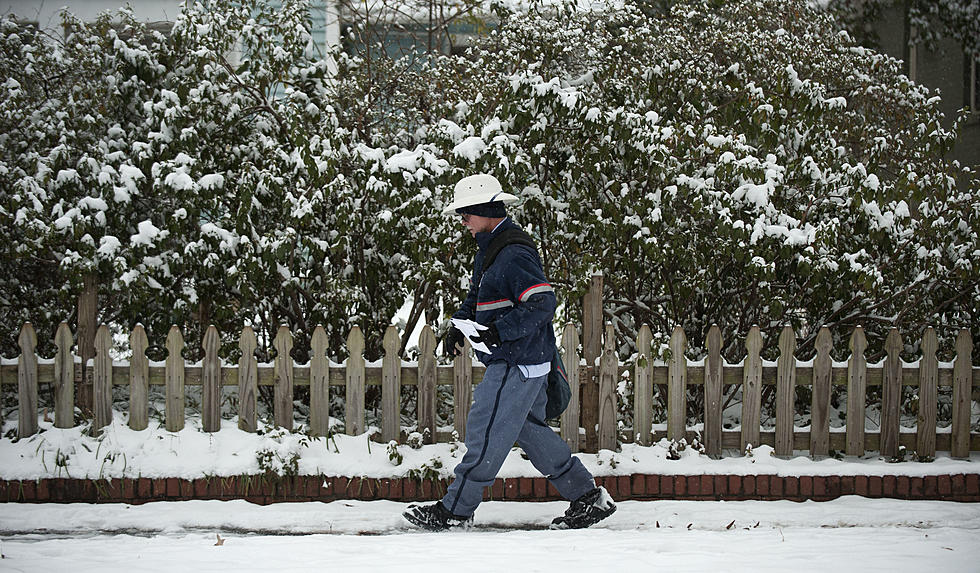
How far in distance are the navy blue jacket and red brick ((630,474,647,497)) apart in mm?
1152

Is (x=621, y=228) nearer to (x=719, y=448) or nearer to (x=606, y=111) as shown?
(x=606, y=111)

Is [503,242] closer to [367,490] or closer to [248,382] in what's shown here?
[367,490]

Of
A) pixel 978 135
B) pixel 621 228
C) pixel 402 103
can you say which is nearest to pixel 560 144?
pixel 621 228

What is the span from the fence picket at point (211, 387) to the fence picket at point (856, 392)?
12.1ft

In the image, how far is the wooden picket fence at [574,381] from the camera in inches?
189

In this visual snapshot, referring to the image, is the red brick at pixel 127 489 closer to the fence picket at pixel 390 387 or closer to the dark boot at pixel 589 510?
the fence picket at pixel 390 387

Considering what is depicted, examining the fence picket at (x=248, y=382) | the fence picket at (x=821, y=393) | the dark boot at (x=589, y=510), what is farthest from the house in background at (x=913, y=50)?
the dark boot at (x=589, y=510)

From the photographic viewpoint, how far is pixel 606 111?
5.17 meters

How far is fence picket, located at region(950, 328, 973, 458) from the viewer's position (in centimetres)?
481

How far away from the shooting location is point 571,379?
191 inches

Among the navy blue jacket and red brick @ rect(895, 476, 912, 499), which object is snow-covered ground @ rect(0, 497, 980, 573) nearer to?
red brick @ rect(895, 476, 912, 499)

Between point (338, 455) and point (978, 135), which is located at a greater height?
point (978, 135)

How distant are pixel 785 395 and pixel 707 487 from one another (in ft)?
2.38

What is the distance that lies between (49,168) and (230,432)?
209 centimetres
